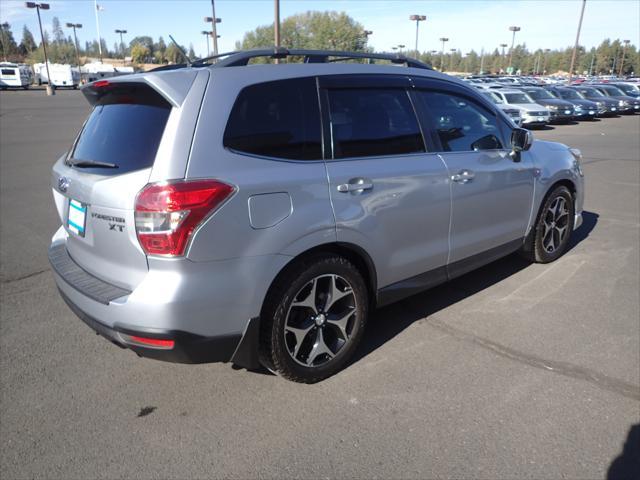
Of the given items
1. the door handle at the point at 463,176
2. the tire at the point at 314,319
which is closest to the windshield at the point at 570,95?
the door handle at the point at 463,176

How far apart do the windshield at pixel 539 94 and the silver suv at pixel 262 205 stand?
22163mm

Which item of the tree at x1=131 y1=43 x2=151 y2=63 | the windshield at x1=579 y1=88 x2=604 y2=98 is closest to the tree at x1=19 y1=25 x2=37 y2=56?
the tree at x1=131 y1=43 x2=151 y2=63

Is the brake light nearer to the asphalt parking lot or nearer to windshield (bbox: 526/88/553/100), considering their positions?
the asphalt parking lot

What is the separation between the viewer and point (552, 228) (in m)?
5.03

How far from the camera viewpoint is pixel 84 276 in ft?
9.65

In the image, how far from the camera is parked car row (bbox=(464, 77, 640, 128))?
67.7ft

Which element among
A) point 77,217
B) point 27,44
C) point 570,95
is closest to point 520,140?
point 77,217

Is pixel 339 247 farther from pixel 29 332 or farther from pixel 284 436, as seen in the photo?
pixel 29 332

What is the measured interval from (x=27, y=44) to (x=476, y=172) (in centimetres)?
17172

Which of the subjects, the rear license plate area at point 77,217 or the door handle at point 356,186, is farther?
the door handle at point 356,186

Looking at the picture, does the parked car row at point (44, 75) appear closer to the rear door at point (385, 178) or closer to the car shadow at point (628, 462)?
the rear door at point (385, 178)

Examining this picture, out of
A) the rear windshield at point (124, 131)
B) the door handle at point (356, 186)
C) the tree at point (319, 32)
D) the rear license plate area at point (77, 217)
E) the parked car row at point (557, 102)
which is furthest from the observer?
the tree at point (319, 32)

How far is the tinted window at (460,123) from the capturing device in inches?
146

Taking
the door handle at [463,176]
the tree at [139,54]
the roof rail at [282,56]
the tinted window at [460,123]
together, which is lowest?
the door handle at [463,176]
